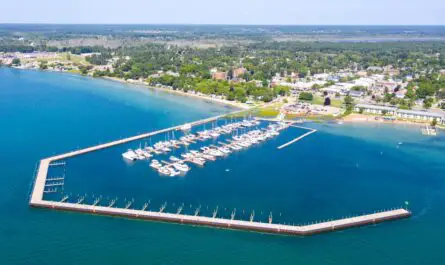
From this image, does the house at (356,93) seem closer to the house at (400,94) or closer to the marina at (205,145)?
the house at (400,94)

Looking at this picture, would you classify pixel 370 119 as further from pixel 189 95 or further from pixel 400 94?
pixel 189 95

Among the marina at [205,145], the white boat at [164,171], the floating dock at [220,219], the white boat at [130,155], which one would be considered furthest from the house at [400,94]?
the white boat at [130,155]

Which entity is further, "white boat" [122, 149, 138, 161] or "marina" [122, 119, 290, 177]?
"white boat" [122, 149, 138, 161]

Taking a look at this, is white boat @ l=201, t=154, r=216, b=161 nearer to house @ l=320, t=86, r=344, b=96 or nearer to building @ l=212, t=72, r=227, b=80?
house @ l=320, t=86, r=344, b=96

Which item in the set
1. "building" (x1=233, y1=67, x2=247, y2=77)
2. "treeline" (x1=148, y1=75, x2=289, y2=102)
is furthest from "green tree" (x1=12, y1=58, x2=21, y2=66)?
"building" (x1=233, y1=67, x2=247, y2=77)

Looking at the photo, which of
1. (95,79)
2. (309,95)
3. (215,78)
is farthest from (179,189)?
(95,79)
